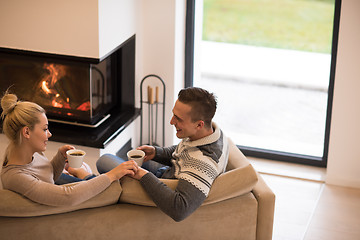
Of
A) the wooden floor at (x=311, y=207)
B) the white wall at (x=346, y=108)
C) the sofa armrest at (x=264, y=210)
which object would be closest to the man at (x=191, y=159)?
the sofa armrest at (x=264, y=210)

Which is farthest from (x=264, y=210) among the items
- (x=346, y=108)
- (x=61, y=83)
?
(x=61, y=83)

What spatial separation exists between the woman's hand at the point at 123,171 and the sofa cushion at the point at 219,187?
5cm

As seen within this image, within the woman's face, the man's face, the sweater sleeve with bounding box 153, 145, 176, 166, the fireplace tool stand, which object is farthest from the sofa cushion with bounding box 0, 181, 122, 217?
the fireplace tool stand

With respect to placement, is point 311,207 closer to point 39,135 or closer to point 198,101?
point 198,101

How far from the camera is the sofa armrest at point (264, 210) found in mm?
2685

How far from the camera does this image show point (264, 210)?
2693 mm

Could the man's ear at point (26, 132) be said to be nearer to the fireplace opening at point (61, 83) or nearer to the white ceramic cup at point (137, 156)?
the white ceramic cup at point (137, 156)

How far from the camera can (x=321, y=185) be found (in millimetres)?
4305

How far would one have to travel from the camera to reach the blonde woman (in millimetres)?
2408

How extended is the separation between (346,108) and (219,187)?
1902 mm

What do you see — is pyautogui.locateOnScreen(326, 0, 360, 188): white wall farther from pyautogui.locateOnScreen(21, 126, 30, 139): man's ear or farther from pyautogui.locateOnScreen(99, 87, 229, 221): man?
pyautogui.locateOnScreen(21, 126, 30, 139): man's ear

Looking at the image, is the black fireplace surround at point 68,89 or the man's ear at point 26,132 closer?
the man's ear at point 26,132

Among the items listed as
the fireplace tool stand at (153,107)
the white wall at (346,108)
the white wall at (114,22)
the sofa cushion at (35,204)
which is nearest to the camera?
the sofa cushion at (35,204)

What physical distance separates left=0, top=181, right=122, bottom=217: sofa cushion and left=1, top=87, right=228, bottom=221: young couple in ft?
0.12
